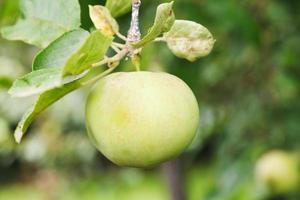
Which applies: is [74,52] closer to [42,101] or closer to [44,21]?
[42,101]

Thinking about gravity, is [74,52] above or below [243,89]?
above

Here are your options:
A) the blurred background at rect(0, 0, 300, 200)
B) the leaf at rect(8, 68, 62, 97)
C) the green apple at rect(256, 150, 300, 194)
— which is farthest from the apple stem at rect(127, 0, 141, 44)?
the green apple at rect(256, 150, 300, 194)

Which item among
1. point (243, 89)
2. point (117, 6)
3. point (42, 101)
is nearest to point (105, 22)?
point (117, 6)

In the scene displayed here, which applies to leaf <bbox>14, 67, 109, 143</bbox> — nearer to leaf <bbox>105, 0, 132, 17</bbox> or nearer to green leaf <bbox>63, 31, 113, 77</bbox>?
green leaf <bbox>63, 31, 113, 77</bbox>

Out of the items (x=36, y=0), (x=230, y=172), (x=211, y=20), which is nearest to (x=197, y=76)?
(x=211, y=20)

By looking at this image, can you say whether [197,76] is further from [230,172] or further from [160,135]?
[160,135]

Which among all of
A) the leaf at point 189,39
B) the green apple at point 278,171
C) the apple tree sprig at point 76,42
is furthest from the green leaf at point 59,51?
the green apple at point 278,171
